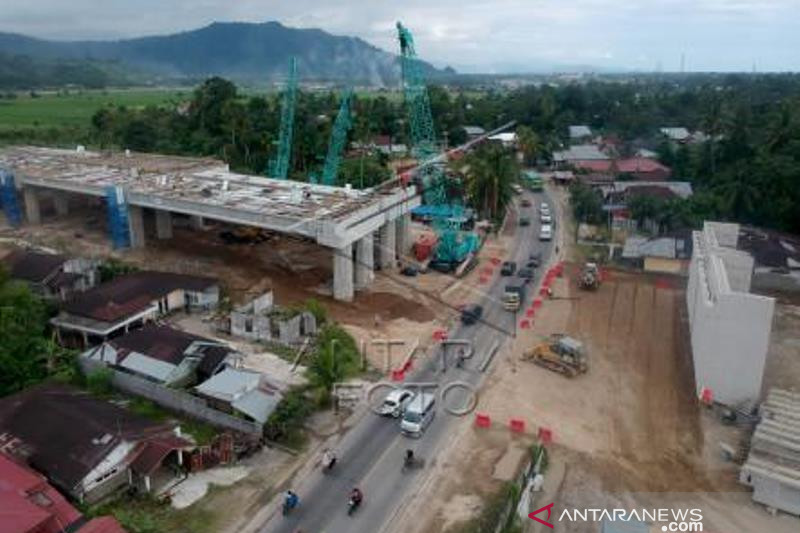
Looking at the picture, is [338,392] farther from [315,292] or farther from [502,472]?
[315,292]

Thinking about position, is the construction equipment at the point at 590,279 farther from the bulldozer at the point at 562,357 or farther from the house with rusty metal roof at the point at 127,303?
the house with rusty metal roof at the point at 127,303

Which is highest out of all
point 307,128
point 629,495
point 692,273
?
point 307,128

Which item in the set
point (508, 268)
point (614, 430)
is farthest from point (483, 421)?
point (508, 268)

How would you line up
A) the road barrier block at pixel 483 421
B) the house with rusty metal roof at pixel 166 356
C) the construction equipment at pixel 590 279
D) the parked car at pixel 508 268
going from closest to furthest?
the road barrier block at pixel 483 421 → the house with rusty metal roof at pixel 166 356 → the construction equipment at pixel 590 279 → the parked car at pixel 508 268

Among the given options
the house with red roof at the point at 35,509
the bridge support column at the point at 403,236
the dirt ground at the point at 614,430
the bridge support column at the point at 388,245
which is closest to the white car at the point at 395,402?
the dirt ground at the point at 614,430

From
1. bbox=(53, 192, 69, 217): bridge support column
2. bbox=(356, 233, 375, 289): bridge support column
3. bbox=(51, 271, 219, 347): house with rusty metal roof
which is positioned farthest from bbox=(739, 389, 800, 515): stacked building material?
bbox=(53, 192, 69, 217): bridge support column

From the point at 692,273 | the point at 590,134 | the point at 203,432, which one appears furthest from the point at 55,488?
the point at 590,134

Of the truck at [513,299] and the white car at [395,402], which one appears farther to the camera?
the truck at [513,299]

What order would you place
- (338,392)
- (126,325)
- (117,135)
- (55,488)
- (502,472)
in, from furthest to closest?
(117,135) < (126,325) < (338,392) < (502,472) < (55,488)
